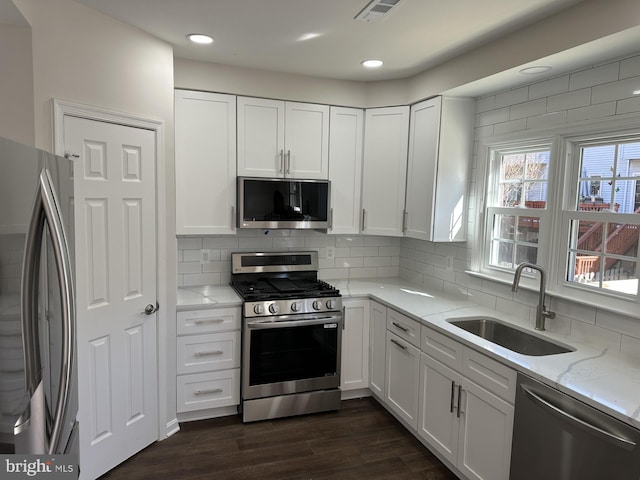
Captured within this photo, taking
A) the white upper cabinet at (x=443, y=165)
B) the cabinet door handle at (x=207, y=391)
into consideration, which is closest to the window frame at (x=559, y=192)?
the white upper cabinet at (x=443, y=165)

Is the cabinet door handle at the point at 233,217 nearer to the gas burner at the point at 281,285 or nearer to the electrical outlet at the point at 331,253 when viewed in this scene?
the gas burner at the point at 281,285

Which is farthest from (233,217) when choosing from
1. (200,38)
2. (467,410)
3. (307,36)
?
(467,410)

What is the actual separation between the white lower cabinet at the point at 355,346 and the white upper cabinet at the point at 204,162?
120cm

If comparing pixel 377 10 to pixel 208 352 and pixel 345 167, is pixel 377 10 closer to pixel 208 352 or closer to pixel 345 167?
pixel 345 167

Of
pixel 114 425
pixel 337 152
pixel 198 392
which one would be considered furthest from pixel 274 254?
pixel 114 425

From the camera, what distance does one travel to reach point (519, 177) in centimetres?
289

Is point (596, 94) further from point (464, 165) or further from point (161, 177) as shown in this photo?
point (161, 177)

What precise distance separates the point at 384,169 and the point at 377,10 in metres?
1.53

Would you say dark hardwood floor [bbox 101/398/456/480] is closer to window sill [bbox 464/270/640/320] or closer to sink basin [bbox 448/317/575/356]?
sink basin [bbox 448/317/575/356]

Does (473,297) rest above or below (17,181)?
below

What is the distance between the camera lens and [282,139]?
3.33 metres

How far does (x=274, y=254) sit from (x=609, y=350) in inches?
94.9

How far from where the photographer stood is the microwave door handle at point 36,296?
0.95 metres

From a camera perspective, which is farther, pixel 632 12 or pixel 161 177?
pixel 161 177
